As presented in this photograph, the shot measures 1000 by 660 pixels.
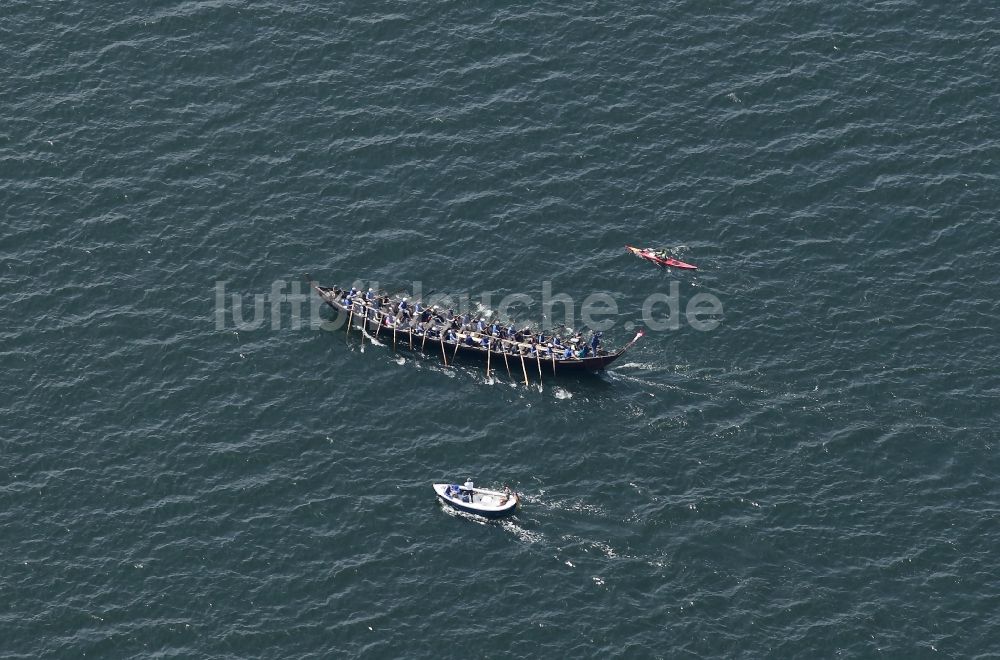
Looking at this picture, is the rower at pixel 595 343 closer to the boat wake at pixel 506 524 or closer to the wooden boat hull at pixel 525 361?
the wooden boat hull at pixel 525 361

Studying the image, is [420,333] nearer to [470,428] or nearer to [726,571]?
[470,428]

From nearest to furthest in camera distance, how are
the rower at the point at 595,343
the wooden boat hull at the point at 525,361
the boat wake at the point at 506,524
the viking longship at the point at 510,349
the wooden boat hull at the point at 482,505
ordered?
the boat wake at the point at 506,524
the wooden boat hull at the point at 482,505
the rower at the point at 595,343
the wooden boat hull at the point at 525,361
the viking longship at the point at 510,349

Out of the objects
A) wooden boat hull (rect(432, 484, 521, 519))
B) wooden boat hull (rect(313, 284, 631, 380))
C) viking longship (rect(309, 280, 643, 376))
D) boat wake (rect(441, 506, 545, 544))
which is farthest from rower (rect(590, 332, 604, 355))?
boat wake (rect(441, 506, 545, 544))

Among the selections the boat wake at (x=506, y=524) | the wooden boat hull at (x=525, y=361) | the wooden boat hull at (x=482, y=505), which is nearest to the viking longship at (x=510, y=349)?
the wooden boat hull at (x=525, y=361)

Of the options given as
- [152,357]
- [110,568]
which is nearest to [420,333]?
[152,357]

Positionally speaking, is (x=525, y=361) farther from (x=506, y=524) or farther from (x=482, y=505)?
(x=506, y=524)

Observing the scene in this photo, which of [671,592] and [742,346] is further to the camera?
[742,346]

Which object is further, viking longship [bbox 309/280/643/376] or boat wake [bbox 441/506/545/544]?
viking longship [bbox 309/280/643/376]

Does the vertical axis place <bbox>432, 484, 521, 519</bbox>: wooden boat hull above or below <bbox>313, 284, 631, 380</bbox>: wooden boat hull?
below

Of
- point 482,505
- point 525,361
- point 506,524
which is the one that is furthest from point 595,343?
point 506,524

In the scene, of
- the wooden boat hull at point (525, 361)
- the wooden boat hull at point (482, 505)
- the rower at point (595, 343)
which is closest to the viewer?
the wooden boat hull at point (482, 505)

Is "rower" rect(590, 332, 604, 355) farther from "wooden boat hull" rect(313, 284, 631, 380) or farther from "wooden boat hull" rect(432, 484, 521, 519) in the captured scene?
"wooden boat hull" rect(432, 484, 521, 519)
